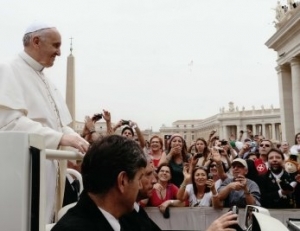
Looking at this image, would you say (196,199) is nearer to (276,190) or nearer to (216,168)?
(216,168)

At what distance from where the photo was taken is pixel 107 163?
162 cm

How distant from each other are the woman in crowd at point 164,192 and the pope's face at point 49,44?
328cm

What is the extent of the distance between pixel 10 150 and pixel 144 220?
3.24ft

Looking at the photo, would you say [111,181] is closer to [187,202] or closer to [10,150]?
[10,150]

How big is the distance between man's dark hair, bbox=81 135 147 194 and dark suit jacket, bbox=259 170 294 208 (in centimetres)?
441

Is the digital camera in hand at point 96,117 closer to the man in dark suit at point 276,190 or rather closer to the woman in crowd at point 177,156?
the woman in crowd at point 177,156

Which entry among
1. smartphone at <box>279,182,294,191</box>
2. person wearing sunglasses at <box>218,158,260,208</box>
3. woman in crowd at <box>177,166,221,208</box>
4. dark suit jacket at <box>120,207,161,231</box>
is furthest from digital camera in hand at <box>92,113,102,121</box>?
dark suit jacket at <box>120,207,161,231</box>

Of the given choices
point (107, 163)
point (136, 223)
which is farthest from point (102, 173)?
point (136, 223)

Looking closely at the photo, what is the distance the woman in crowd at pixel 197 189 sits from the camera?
18.4ft

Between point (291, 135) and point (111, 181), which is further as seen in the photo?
point (291, 135)

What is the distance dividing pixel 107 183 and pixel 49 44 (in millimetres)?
1396

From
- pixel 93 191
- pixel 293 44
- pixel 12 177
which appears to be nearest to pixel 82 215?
pixel 93 191

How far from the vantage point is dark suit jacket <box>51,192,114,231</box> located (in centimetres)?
157

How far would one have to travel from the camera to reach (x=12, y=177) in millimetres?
1356
